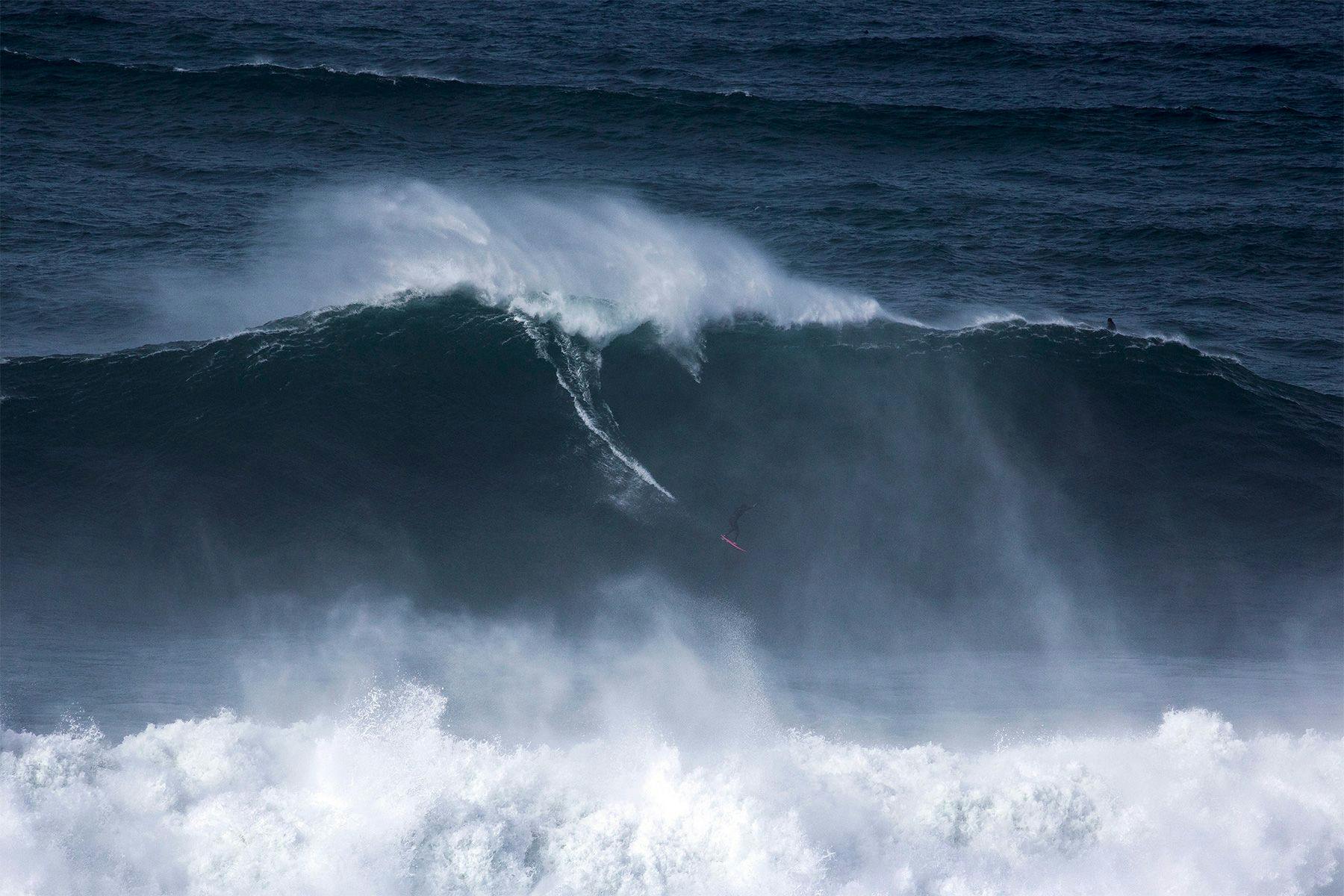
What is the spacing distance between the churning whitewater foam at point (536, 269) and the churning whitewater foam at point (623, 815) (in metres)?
10.4

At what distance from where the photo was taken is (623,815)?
15.4 m

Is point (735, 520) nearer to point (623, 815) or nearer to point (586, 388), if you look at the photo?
point (586, 388)

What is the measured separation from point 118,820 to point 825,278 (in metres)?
19.3

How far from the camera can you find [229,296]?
2544 cm

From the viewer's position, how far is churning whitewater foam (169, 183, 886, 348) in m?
24.2

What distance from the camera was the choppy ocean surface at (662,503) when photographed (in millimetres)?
15555

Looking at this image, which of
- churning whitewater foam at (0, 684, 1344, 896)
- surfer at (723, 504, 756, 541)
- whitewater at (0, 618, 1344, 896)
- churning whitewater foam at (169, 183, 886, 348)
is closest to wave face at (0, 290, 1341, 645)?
surfer at (723, 504, 756, 541)

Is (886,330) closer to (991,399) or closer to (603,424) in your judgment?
(991,399)

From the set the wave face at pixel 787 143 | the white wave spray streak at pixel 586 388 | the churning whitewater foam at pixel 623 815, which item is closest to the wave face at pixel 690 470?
the white wave spray streak at pixel 586 388

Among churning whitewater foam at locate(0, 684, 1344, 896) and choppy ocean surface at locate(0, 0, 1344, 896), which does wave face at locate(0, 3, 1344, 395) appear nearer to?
choppy ocean surface at locate(0, 0, 1344, 896)

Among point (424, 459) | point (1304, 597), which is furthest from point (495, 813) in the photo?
point (1304, 597)

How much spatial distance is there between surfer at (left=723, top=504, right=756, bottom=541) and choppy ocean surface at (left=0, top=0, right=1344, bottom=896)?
0.74 feet

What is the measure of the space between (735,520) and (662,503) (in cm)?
138

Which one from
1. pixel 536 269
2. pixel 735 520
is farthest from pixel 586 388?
pixel 735 520
